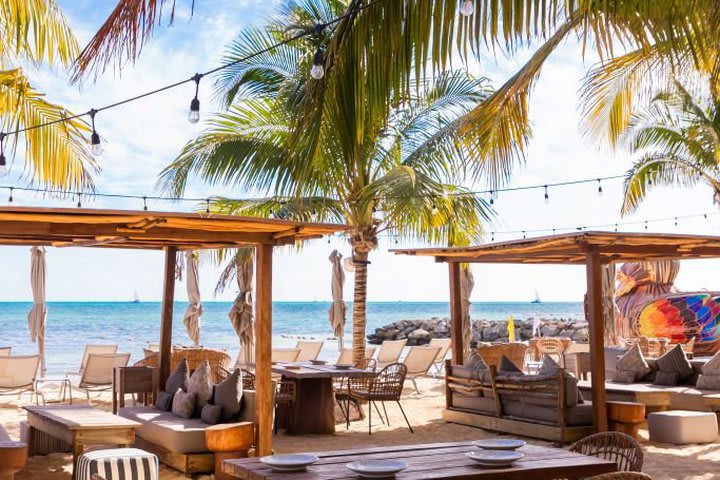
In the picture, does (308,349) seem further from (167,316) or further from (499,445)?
(499,445)

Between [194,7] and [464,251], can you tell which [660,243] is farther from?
[194,7]

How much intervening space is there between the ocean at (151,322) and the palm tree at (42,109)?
22.8m

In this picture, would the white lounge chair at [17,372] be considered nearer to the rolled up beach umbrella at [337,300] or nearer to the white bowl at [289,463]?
the rolled up beach umbrella at [337,300]

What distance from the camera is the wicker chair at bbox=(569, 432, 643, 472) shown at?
461cm

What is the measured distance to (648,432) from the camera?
986 cm

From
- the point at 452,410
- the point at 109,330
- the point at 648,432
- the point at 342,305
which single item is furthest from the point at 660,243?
the point at 109,330

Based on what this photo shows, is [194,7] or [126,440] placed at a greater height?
[194,7]

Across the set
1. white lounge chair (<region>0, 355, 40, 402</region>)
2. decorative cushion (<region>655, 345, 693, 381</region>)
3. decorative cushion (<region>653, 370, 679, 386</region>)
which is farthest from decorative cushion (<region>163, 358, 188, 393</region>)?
decorative cushion (<region>655, 345, 693, 381</region>)

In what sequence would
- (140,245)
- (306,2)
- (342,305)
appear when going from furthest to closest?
(342,305), (306,2), (140,245)

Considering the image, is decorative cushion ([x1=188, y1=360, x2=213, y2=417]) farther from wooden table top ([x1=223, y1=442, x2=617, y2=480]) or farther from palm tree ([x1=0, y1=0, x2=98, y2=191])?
wooden table top ([x1=223, y1=442, x2=617, y2=480])

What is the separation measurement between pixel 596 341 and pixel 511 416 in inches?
54.7

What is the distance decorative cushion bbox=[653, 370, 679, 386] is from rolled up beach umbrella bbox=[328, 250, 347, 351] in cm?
594

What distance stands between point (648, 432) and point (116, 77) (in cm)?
845

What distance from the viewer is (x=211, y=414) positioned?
7848 mm
